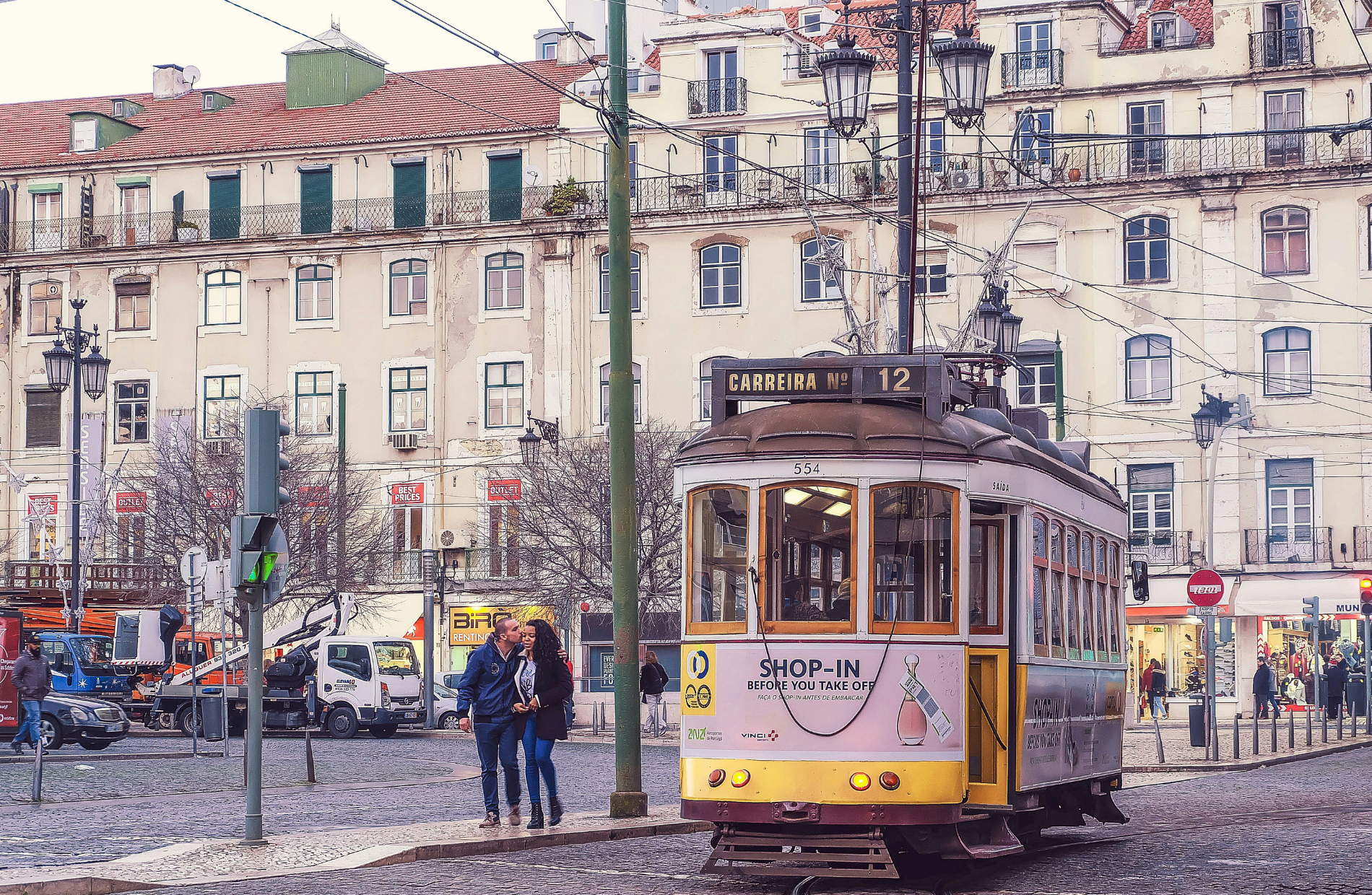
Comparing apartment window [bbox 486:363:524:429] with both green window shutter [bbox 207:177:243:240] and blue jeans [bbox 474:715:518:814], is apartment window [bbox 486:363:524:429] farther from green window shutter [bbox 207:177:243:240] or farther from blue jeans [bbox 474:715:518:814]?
blue jeans [bbox 474:715:518:814]

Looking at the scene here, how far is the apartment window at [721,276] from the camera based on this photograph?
176ft

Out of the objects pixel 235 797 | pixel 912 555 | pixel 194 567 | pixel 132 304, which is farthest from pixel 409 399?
pixel 912 555

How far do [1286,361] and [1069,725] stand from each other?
122 feet

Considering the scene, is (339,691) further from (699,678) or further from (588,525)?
(699,678)

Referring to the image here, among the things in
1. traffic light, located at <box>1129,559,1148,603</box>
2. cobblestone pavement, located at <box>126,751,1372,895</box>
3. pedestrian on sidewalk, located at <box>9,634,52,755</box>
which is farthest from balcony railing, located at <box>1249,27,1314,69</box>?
cobblestone pavement, located at <box>126,751,1372,895</box>

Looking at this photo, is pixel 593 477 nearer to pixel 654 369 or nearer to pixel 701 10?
pixel 654 369

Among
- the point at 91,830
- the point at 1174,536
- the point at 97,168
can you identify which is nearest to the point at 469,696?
the point at 91,830

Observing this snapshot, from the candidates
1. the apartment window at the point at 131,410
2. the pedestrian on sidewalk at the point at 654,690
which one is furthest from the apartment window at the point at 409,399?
the pedestrian on sidewalk at the point at 654,690

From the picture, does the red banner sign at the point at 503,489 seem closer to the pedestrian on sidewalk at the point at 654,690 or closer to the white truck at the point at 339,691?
the white truck at the point at 339,691

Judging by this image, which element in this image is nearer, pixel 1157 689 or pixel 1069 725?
pixel 1069 725

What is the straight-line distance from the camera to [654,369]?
54000 millimetres

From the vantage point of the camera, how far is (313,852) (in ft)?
47.6

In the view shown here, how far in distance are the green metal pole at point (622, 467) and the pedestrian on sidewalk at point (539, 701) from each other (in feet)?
3.55

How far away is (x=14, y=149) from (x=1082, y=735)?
169ft
